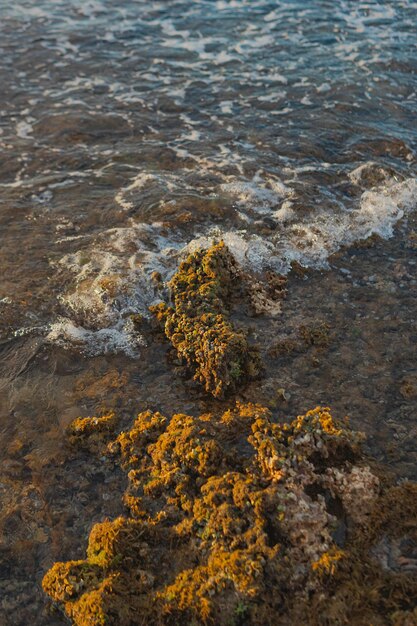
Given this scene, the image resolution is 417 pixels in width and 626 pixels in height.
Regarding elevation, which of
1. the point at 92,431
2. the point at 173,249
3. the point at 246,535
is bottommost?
the point at 92,431

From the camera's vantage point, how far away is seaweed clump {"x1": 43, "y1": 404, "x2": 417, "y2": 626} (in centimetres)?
366

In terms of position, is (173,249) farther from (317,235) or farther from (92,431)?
(92,431)

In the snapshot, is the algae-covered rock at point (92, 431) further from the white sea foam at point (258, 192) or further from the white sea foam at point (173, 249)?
the white sea foam at point (258, 192)

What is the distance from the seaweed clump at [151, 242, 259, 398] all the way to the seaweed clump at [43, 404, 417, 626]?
2.23 feet

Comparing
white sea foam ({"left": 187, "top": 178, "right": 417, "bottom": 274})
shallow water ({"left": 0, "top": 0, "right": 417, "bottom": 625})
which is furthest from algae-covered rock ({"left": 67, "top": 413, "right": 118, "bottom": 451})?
white sea foam ({"left": 187, "top": 178, "right": 417, "bottom": 274})

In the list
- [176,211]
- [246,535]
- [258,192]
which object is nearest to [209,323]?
[246,535]

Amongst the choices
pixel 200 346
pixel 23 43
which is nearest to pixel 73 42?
pixel 23 43

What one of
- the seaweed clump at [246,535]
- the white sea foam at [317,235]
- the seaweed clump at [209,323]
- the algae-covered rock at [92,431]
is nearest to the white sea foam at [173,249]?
the white sea foam at [317,235]

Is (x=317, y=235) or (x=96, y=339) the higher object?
(x=317, y=235)

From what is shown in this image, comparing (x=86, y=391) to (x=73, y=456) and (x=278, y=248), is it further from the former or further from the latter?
(x=278, y=248)

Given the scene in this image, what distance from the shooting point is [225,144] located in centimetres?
980

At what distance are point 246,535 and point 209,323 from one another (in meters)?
2.44

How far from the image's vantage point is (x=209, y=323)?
576cm

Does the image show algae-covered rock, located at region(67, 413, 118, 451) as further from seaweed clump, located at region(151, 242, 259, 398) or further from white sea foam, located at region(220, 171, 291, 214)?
white sea foam, located at region(220, 171, 291, 214)
